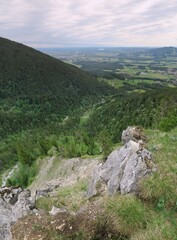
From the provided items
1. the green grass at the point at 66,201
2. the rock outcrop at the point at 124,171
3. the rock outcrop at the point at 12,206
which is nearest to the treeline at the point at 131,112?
the rock outcrop at the point at 12,206

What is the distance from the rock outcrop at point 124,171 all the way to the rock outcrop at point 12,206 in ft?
12.2

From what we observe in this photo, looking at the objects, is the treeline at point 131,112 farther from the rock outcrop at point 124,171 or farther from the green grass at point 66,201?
the rock outcrop at point 124,171

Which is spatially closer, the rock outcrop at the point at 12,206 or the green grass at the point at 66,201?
the rock outcrop at the point at 12,206

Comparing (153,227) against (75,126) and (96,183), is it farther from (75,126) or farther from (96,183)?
(75,126)

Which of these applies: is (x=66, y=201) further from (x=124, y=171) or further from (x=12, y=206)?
(x=124, y=171)

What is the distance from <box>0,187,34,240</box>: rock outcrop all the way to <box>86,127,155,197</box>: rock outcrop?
3.72m

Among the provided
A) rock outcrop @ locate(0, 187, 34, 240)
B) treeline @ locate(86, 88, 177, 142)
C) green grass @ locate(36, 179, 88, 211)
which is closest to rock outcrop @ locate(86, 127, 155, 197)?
green grass @ locate(36, 179, 88, 211)

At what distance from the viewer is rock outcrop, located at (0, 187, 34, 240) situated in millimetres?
15247

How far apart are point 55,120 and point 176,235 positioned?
17685cm

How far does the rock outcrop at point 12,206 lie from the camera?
1525 centimetres

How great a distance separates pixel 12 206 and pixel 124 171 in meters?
7.54

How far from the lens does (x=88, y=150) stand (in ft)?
193

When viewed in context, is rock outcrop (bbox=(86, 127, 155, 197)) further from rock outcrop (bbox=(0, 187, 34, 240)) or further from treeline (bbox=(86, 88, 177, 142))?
treeline (bbox=(86, 88, 177, 142))

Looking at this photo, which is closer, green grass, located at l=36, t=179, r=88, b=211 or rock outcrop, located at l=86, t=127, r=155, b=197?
rock outcrop, located at l=86, t=127, r=155, b=197
